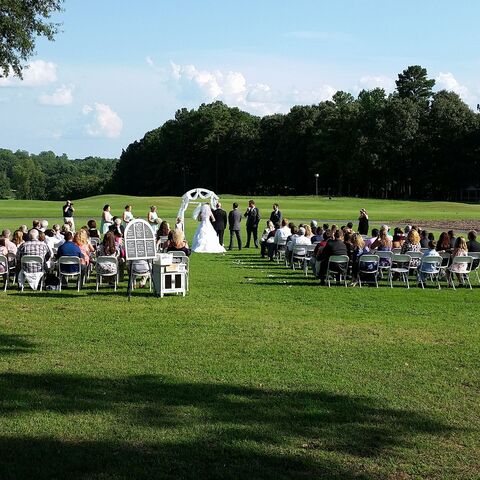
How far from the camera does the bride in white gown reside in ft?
88.6

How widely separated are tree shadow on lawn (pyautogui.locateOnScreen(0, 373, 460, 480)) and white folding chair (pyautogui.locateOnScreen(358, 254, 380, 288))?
9848 millimetres

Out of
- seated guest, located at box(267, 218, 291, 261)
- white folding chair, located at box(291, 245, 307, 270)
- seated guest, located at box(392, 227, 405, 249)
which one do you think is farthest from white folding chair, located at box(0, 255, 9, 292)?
seated guest, located at box(392, 227, 405, 249)

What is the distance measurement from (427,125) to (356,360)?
301 ft

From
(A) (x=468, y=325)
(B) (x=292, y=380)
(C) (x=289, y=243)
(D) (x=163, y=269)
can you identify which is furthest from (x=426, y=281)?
(B) (x=292, y=380)

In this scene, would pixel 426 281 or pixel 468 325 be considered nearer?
pixel 468 325

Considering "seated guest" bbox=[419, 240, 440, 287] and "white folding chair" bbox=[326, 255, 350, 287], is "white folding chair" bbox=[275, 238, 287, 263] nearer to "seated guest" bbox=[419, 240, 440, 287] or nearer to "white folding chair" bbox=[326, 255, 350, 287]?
"white folding chair" bbox=[326, 255, 350, 287]

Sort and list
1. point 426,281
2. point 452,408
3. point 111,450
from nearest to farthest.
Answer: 1. point 111,450
2. point 452,408
3. point 426,281

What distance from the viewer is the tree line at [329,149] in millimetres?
94875

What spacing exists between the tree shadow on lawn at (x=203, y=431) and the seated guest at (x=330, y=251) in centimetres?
980

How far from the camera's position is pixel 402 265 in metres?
18.7

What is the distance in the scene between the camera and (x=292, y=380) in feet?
28.7

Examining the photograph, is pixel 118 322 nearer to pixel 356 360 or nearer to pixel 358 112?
pixel 356 360

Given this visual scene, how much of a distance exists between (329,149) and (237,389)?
9506 centimetres

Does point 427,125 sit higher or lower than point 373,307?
higher
